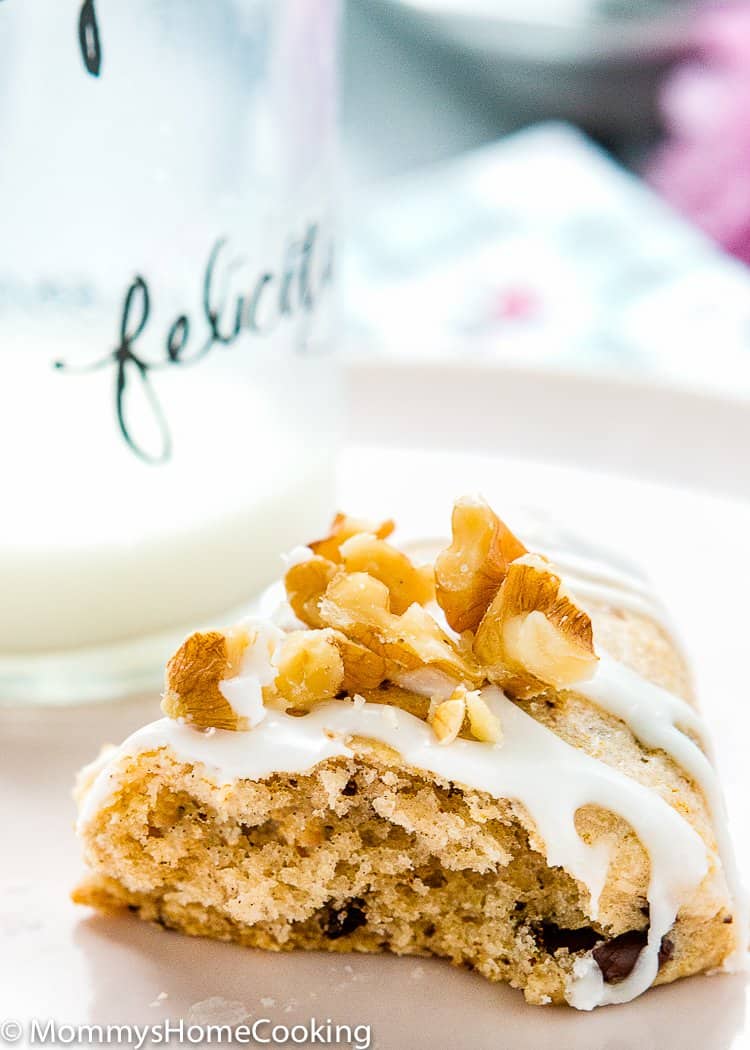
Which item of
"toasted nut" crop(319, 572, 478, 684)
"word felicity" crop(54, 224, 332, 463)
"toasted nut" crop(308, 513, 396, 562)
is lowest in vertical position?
"toasted nut" crop(319, 572, 478, 684)

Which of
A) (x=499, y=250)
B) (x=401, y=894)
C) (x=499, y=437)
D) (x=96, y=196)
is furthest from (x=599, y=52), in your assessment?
(x=401, y=894)

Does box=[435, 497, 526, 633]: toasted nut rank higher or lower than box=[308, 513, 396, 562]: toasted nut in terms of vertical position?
higher

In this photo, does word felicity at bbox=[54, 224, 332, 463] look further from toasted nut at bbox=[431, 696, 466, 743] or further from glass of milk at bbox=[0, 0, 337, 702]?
toasted nut at bbox=[431, 696, 466, 743]

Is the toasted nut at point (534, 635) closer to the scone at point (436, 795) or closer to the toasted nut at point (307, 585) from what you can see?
the scone at point (436, 795)

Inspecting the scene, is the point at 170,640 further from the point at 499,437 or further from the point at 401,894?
the point at 499,437

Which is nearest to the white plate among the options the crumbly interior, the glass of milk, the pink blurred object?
the crumbly interior
